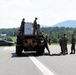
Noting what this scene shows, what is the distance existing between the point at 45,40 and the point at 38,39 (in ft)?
4.27

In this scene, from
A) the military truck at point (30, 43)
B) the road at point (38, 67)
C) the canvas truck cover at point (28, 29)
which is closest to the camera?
the road at point (38, 67)

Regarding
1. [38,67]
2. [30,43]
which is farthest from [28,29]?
[38,67]

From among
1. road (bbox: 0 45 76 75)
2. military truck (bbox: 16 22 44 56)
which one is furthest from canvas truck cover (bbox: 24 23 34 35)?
road (bbox: 0 45 76 75)

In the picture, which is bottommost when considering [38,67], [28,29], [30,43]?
[38,67]

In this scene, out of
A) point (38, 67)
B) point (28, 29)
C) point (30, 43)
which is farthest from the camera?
point (28, 29)

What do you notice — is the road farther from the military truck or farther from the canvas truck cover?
the canvas truck cover

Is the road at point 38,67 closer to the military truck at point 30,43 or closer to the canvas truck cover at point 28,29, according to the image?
the military truck at point 30,43

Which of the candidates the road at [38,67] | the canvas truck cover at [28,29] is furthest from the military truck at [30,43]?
the road at [38,67]

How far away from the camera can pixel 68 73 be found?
15.0m

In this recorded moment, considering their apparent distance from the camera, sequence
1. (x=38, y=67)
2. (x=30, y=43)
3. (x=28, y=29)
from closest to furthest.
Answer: (x=38, y=67)
(x=30, y=43)
(x=28, y=29)

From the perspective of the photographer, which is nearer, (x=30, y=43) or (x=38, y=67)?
(x=38, y=67)

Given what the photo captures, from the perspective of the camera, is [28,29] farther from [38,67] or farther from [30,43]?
[38,67]

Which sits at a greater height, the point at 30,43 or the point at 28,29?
the point at 28,29

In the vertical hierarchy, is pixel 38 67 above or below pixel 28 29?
below
